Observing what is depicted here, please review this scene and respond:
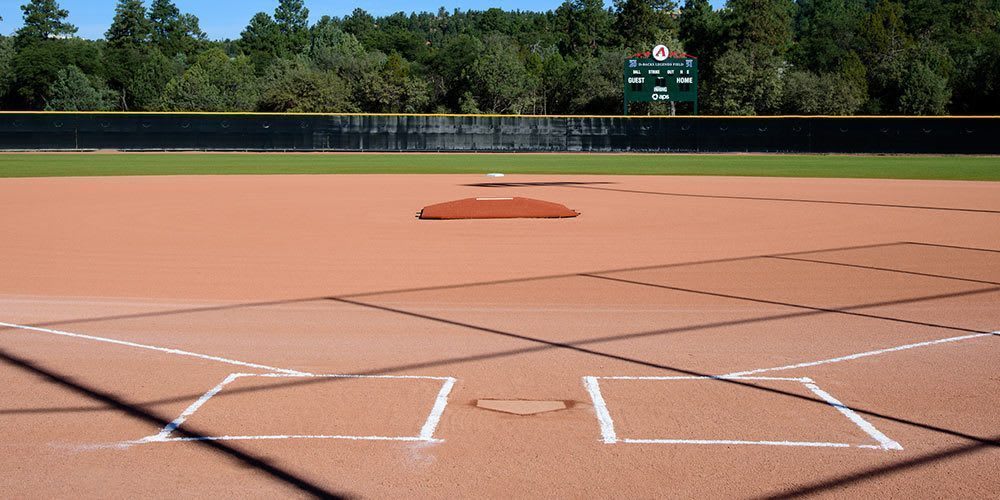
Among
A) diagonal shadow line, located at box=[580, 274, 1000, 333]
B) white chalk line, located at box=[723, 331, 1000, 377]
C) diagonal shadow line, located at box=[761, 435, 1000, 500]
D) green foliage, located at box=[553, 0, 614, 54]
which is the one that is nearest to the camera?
diagonal shadow line, located at box=[761, 435, 1000, 500]

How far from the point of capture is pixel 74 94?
314 ft

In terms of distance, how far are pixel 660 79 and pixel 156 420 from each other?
42.6 m

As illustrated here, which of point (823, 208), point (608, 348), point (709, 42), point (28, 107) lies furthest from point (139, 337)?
point (28, 107)

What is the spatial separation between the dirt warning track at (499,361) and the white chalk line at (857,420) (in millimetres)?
22

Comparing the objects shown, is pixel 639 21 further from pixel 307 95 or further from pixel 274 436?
pixel 274 436

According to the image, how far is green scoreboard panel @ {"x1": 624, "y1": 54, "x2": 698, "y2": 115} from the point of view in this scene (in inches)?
1832

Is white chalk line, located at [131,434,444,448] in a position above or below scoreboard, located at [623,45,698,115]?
below

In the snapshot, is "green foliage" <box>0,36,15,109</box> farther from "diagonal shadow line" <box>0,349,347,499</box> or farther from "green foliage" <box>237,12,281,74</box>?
"diagonal shadow line" <box>0,349,347,499</box>

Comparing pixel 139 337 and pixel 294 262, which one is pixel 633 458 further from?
pixel 294 262

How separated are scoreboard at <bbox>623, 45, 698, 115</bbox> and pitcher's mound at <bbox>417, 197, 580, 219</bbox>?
27593 mm

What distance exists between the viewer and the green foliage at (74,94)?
95.4 meters

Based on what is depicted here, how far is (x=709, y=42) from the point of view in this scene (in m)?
103

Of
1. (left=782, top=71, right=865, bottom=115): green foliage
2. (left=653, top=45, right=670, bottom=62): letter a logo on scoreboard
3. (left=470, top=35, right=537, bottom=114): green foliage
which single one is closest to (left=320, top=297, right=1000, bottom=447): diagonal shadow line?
(left=653, top=45, right=670, bottom=62): letter a logo on scoreboard

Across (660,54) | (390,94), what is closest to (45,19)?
(390,94)
